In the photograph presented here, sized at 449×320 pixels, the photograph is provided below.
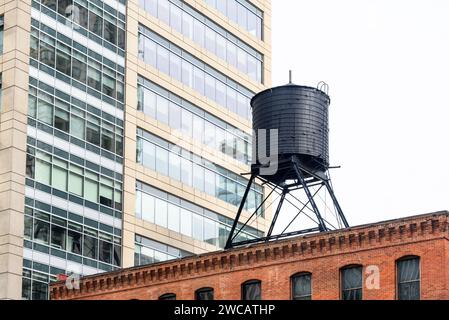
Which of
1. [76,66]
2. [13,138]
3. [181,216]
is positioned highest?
[76,66]

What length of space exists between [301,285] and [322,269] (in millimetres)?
1346

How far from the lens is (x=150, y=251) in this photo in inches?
2734

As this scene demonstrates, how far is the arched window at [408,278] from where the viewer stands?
44438mm

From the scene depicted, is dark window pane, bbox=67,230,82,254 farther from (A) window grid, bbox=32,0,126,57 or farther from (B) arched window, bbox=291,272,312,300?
(B) arched window, bbox=291,272,312,300

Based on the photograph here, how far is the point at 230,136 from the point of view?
77.4 metres

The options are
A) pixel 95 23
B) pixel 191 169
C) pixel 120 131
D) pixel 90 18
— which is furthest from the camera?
pixel 191 169

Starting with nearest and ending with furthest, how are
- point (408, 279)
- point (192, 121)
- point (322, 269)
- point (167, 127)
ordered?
point (408, 279), point (322, 269), point (167, 127), point (192, 121)

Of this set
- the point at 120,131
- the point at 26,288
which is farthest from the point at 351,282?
the point at 120,131

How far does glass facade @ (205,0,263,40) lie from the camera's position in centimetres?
7900

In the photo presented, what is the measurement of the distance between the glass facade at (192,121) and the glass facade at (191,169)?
4.41 ft

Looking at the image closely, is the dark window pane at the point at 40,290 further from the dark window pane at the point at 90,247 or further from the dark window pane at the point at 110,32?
the dark window pane at the point at 110,32

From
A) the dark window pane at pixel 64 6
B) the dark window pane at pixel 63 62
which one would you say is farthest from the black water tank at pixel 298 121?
the dark window pane at pixel 64 6

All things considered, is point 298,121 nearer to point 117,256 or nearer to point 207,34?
point 117,256

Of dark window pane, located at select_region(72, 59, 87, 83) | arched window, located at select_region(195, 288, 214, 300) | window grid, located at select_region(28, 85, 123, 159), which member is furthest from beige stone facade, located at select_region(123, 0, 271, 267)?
arched window, located at select_region(195, 288, 214, 300)
